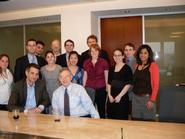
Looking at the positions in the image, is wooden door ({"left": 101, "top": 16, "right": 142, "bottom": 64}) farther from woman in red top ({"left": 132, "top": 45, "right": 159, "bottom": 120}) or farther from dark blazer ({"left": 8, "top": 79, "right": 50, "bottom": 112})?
dark blazer ({"left": 8, "top": 79, "right": 50, "bottom": 112})

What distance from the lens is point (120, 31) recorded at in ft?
18.5

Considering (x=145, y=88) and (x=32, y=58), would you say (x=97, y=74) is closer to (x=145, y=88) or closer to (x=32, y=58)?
(x=145, y=88)

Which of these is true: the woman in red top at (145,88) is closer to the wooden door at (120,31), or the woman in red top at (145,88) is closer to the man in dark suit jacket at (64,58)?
the man in dark suit jacket at (64,58)

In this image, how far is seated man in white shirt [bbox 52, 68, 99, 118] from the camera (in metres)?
2.81

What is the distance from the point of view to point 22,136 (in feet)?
6.54

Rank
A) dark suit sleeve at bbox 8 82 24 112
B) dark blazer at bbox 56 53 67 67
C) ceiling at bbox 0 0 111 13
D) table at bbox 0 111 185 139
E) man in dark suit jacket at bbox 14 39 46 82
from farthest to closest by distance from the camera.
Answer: ceiling at bbox 0 0 111 13, dark blazer at bbox 56 53 67 67, man in dark suit jacket at bbox 14 39 46 82, dark suit sleeve at bbox 8 82 24 112, table at bbox 0 111 185 139

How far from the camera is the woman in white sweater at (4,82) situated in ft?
12.0

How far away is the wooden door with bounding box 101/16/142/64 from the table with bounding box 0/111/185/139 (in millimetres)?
3446

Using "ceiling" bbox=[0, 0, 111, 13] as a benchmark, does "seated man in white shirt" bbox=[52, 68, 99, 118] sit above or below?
below

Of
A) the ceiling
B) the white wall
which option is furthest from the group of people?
the ceiling

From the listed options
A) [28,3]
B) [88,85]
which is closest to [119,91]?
[88,85]

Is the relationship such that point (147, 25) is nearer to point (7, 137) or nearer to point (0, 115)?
point (0, 115)

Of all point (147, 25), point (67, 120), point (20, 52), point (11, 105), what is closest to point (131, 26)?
point (147, 25)

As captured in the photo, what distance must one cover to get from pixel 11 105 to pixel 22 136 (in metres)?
1.24
